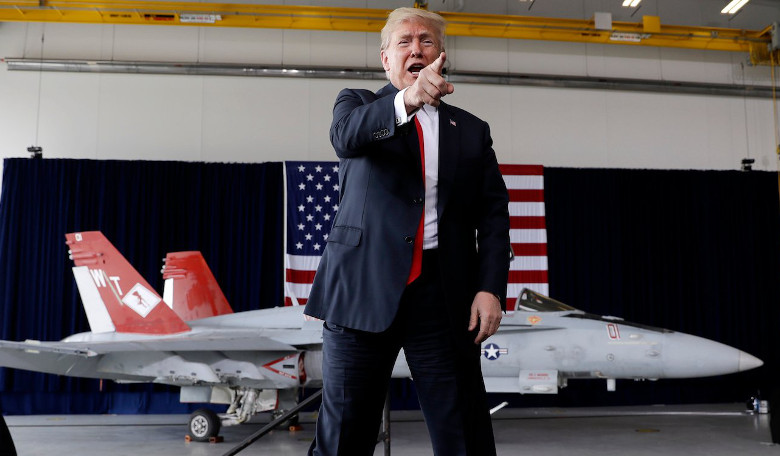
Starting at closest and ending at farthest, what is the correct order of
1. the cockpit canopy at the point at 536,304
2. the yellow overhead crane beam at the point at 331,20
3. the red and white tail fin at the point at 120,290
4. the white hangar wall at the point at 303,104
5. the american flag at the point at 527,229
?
the cockpit canopy at the point at 536,304 < the red and white tail fin at the point at 120,290 < the yellow overhead crane beam at the point at 331,20 < the american flag at the point at 527,229 < the white hangar wall at the point at 303,104

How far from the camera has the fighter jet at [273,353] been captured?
6605 millimetres

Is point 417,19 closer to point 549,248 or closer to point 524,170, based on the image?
point 524,170

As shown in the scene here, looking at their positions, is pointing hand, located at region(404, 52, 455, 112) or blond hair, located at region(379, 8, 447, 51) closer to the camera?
pointing hand, located at region(404, 52, 455, 112)

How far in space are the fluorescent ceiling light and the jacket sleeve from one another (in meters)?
9.60

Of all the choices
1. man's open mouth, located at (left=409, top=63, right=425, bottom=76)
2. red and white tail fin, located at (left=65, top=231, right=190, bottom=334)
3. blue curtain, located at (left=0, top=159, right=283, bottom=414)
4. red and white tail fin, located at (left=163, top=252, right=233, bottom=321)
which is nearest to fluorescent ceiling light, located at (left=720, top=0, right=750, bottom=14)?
blue curtain, located at (left=0, top=159, right=283, bottom=414)

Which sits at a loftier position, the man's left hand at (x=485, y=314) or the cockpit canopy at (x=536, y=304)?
the man's left hand at (x=485, y=314)

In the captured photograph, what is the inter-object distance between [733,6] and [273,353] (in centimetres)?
812

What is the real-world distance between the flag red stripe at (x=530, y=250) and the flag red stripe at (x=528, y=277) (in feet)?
0.89

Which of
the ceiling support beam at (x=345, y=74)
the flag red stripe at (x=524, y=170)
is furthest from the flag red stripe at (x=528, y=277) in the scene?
the ceiling support beam at (x=345, y=74)

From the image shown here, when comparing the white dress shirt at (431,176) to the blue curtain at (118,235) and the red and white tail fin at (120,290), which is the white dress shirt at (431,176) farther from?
the blue curtain at (118,235)

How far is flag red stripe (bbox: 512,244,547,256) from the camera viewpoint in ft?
30.8

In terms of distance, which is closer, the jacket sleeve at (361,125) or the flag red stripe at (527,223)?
the jacket sleeve at (361,125)

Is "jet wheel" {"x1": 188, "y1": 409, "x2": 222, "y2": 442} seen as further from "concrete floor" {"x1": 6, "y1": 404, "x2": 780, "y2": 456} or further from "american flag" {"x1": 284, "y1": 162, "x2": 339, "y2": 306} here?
"american flag" {"x1": 284, "y1": 162, "x2": 339, "y2": 306}

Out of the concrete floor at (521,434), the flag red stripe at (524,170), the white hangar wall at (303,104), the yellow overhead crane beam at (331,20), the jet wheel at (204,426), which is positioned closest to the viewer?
the concrete floor at (521,434)
